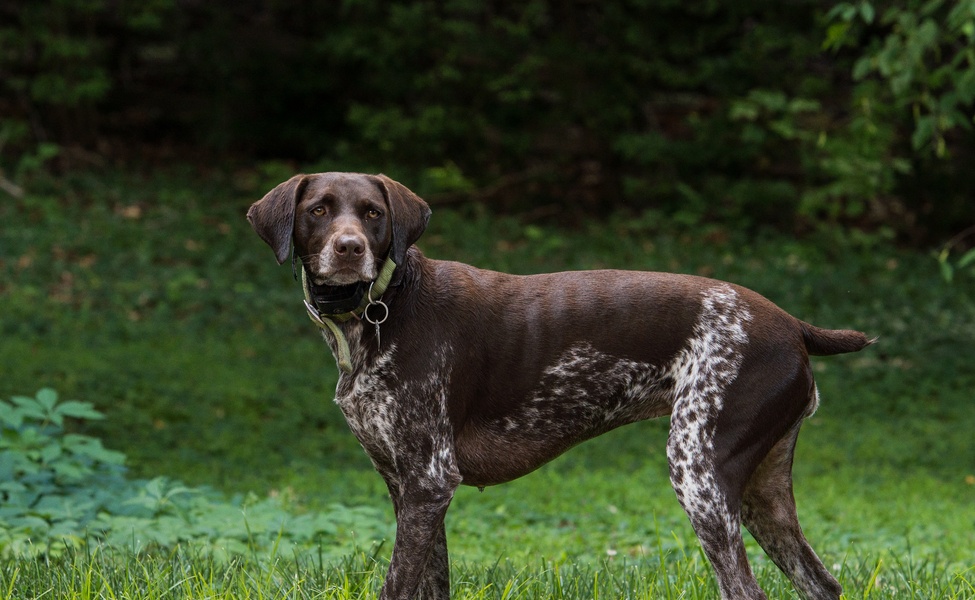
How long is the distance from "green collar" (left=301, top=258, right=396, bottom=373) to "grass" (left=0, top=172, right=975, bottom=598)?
865 mm

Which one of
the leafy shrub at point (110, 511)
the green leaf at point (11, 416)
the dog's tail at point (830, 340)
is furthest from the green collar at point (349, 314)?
the green leaf at point (11, 416)

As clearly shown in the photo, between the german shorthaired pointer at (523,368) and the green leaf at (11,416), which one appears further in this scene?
the green leaf at (11,416)

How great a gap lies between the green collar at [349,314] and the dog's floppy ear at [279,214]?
20cm

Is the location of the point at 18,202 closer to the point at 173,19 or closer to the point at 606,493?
the point at 173,19

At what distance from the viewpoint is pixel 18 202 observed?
14.4 m

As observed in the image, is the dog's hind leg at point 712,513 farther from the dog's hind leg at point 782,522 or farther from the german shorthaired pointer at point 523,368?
the dog's hind leg at point 782,522

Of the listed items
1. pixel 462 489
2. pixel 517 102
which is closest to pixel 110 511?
pixel 462 489

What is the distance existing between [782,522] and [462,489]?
162 inches

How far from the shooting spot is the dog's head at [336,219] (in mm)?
3889

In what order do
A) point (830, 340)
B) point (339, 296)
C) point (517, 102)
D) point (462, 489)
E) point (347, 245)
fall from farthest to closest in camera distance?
point (517, 102), point (462, 489), point (830, 340), point (339, 296), point (347, 245)

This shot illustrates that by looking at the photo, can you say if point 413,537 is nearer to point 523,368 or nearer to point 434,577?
point 434,577

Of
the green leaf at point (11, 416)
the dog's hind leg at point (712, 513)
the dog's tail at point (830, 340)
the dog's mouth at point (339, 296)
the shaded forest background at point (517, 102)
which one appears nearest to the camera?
the dog's hind leg at point (712, 513)

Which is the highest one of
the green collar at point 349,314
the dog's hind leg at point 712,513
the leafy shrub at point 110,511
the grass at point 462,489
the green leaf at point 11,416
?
the green collar at point 349,314

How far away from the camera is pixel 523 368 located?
163 inches
